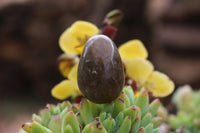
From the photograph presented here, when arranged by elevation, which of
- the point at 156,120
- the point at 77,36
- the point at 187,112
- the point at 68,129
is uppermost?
the point at 77,36

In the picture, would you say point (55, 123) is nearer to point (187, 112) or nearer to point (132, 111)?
point (132, 111)

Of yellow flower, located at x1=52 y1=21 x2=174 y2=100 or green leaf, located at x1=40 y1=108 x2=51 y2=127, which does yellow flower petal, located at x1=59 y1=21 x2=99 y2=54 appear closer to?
yellow flower, located at x1=52 y1=21 x2=174 y2=100

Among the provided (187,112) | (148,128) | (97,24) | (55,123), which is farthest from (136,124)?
(97,24)

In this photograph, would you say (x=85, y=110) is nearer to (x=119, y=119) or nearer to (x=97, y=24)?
(x=119, y=119)

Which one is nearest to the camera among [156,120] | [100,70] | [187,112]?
[100,70]

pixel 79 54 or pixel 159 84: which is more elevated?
pixel 79 54

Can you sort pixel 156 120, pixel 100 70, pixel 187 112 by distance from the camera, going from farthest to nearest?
pixel 187 112 → pixel 156 120 → pixel 100 70

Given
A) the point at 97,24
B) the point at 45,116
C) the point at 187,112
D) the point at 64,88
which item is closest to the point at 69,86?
the point at 64,88

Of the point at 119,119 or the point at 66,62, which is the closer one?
the point at 119,119
